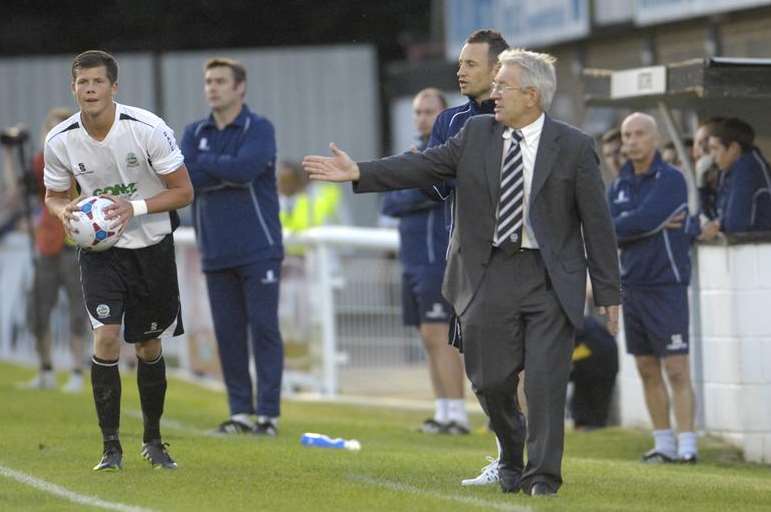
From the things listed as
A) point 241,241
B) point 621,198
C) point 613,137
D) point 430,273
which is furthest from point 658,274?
point 241,241

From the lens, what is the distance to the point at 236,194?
41.7 ft

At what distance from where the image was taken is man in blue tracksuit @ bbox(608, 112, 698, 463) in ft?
40.3

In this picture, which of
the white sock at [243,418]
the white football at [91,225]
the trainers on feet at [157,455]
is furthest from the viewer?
the white sock at [243,418]

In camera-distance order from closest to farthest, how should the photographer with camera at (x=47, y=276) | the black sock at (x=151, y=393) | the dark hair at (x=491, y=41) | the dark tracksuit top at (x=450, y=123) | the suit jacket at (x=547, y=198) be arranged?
the suit jacket at (x=547, y=198), the dark tracksuit top at (x=450, y=123), the dark hair at (x=491, y=41), the black sock at (x=151, y=393), the photographer with camera at (x=47, y=276)

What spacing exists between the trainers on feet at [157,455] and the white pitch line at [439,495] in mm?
1003

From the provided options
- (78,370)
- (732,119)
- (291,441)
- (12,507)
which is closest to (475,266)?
(12,507)

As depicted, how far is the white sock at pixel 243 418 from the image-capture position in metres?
12.7

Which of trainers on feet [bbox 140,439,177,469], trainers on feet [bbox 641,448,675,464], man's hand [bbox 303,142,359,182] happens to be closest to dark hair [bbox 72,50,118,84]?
man's hand [bbox 303,142,359,182]

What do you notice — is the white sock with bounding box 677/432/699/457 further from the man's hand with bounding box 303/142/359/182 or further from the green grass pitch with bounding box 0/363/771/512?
the man's hand with bounding box 303/142/359/182

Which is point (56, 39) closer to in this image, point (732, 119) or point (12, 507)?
point (732, 119)

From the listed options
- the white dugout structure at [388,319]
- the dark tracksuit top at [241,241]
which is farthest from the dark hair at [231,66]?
the white dugout structure at [388,319]

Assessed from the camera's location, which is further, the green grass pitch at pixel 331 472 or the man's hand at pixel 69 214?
the man's hand at pixel 69 214

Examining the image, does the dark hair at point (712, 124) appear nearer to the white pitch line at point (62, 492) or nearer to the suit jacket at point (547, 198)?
the suit jacket at point (547, 198)

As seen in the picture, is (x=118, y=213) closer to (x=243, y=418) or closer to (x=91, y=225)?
(x=91, y=225)
